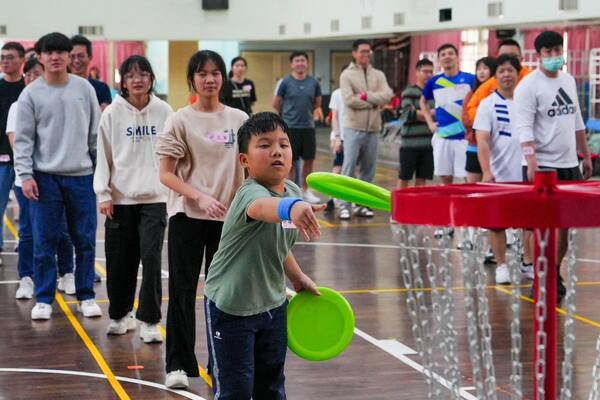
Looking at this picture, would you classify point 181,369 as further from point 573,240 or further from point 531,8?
point 531,8

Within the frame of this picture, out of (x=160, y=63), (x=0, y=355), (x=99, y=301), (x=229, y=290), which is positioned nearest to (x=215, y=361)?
(x=229, y=290)

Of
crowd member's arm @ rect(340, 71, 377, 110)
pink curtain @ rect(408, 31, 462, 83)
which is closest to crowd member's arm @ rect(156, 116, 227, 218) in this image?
crowd member's arm @ rect(340, 71, 377, 110)

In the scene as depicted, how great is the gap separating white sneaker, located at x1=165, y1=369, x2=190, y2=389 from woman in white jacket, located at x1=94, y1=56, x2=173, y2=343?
1.07 meters

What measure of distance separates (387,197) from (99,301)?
6.17 m

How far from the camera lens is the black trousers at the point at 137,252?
7427 millimetres

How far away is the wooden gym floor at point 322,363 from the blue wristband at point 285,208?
4.97ft

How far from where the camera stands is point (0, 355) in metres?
7.41

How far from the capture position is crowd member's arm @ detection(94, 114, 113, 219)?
24.4 feet

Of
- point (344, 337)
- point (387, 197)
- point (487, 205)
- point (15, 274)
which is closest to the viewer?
point (487, 205)

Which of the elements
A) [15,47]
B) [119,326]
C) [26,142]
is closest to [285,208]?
[119,326]

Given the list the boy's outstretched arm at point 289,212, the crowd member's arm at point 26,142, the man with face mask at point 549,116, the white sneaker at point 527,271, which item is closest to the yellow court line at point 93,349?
the crowd member's arm at point 26,142

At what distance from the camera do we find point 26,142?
814cm

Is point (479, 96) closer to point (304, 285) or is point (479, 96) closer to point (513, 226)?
point (304, 285)

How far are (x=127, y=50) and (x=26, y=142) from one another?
29.7 meters
